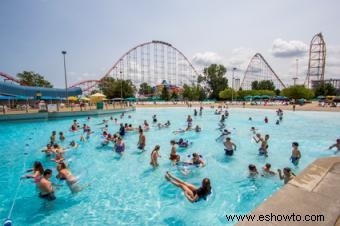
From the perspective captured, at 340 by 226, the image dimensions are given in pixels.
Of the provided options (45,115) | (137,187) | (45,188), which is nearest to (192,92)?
(45,115)

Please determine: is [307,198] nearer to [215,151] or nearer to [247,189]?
[247,189]

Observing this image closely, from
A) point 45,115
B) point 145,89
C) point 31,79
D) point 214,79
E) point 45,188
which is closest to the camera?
point 45,188

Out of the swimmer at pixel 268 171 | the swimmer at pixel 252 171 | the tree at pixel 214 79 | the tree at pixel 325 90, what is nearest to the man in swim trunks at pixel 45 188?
the swimmer at pixel 252 171

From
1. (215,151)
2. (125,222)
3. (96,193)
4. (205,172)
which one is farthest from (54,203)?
(215,151)

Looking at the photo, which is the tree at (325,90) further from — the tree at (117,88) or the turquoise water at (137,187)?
the turquoise water at (137,187)

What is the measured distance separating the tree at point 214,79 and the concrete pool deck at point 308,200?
272ft

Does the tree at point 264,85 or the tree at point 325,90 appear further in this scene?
the tree at point 264,85

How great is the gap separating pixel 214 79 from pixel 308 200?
86.2 metres

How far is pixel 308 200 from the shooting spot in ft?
11.0

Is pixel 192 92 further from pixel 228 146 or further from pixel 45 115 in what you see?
pixel 228 146

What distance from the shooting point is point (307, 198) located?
3418 mm

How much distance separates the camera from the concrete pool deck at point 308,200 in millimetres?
2867

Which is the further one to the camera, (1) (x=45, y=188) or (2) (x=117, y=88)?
(2) (x=117, y=88)

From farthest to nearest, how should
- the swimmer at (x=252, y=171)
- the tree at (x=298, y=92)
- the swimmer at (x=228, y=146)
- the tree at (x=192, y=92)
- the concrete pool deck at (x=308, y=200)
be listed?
the tree at (x=192, y=92) → the tree at (x=298, y=92) → the swimmer at (x=228, y=146) → the swimmer at (x=252, y=171) → the concrete pool deck at (x=308, y=200)
